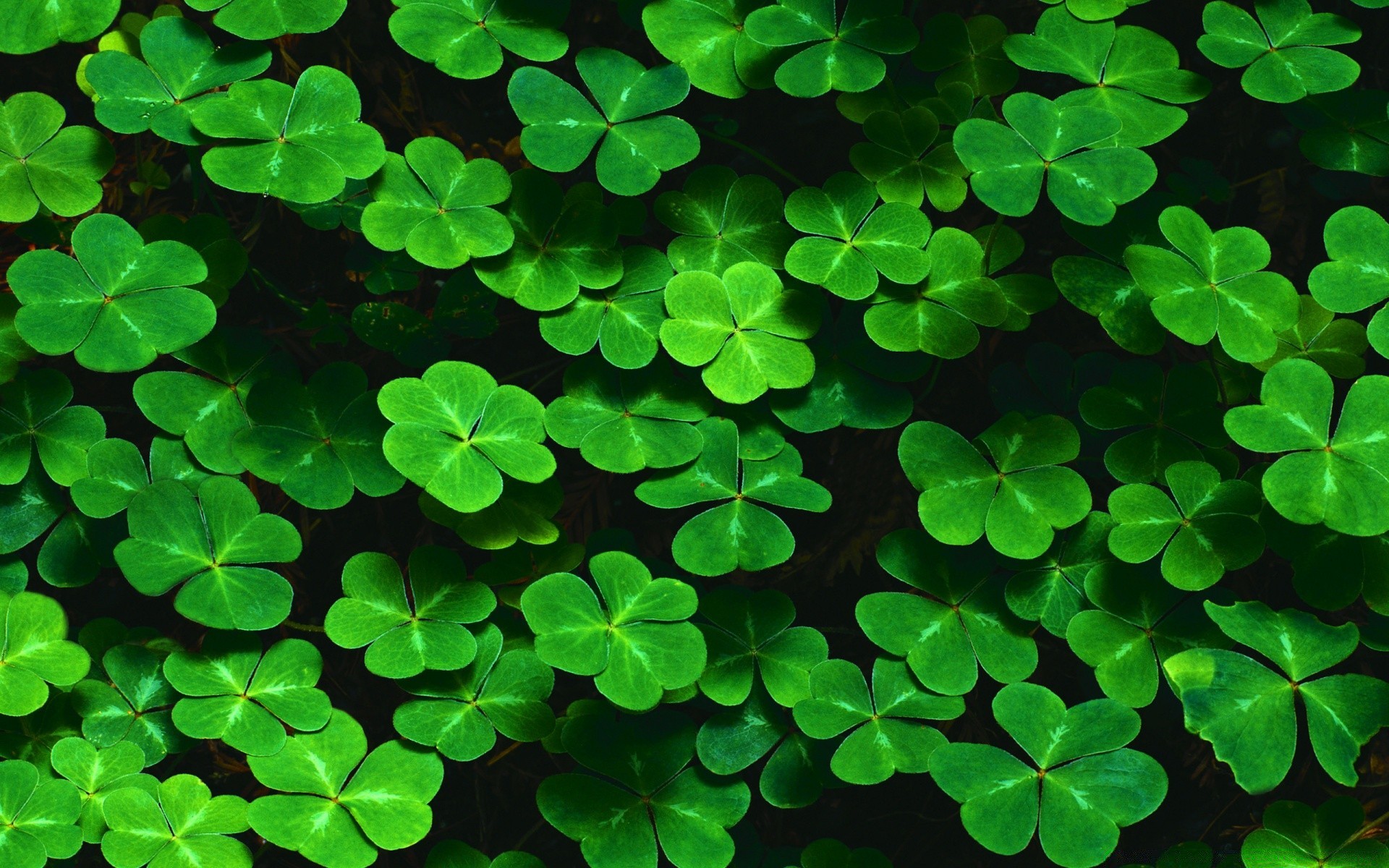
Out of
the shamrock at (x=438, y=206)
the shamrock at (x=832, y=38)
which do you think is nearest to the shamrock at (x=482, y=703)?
the shamrock at (x=438, y=206)

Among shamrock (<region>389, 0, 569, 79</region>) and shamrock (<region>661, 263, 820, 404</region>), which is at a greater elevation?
shamrock (<region>389, 0, 569, 79</region>)

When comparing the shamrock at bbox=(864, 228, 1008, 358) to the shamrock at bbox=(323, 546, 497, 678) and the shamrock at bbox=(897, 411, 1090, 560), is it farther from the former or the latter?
the shamrock at bbox=(323, 546, 497, 678)

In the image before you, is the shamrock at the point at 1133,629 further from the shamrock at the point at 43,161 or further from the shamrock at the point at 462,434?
the shamrock at the point at 43,161

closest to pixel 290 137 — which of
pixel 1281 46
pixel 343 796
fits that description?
pixel 343 796

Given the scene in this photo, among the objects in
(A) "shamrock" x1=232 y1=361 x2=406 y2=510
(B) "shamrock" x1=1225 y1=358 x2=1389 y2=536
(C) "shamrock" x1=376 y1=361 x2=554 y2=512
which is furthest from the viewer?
(A) "shamrock" x1=232 y1=361 x2=406 y2=510

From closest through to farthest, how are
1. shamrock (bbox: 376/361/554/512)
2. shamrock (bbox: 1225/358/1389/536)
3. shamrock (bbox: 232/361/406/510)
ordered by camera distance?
shamrock (bbox: 1225/358/1389/536)
shamrock (bbox: 376/361/554/512)
shamrock (bbox: 232/361/406/510)

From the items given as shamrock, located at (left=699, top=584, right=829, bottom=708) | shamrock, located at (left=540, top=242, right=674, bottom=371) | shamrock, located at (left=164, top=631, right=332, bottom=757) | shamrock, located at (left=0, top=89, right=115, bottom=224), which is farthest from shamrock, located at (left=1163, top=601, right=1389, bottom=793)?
shamrock, located at (left=0, top=89, right=115, bottom=224)
